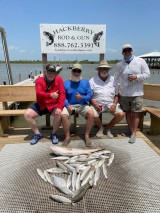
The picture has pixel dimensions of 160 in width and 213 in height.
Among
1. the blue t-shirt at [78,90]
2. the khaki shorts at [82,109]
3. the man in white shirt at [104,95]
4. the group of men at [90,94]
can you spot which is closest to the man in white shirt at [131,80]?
the group of men at [90,94]

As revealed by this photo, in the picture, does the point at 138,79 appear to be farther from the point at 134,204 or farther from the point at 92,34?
the point at 134,204

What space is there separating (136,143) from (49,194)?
2.17m

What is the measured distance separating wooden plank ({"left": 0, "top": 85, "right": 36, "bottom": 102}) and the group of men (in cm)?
95

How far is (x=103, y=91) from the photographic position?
14.1 ft

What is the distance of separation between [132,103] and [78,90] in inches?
42.3

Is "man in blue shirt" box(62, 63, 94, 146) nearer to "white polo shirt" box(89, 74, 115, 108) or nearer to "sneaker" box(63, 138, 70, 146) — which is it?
"sneaker" box(63, 138, 70, 146)

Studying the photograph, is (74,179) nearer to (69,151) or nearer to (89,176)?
(89,176)

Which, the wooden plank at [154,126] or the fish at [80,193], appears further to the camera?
the wooden plank at [154,126]

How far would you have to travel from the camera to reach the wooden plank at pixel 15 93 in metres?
5.00

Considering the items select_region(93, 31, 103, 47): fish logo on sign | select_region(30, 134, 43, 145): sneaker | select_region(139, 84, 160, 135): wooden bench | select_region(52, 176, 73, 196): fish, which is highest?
select_region(93, 31, 103, 47): fish logo on sign

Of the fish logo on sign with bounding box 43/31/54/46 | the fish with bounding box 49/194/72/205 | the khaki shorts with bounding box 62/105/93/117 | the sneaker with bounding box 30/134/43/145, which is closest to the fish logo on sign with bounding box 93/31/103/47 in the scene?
the fish logo on sign with bounding box 43/31/54/46

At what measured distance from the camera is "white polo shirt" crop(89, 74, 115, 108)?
4.31m

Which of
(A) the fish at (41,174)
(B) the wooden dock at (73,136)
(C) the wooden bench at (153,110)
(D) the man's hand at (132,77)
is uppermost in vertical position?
(D) the man's hand at (132,77)

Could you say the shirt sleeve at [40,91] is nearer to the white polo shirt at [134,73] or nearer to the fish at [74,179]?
the white polo shirt at [134,73]
